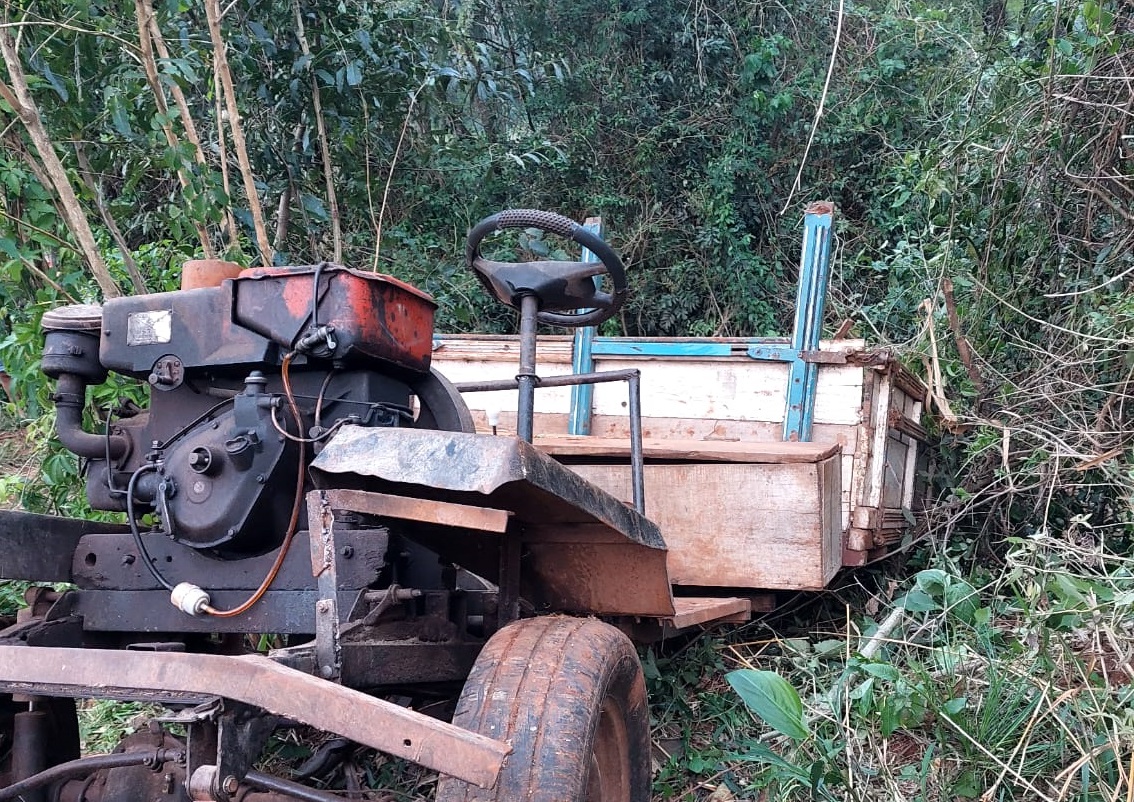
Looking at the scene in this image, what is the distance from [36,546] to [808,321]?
9.62 ft

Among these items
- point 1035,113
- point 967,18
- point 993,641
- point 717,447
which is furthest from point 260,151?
point 967,18

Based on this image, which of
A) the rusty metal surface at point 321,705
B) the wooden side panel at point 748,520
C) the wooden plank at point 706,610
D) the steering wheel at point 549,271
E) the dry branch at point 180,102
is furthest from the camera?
the dry branch at point 180,102

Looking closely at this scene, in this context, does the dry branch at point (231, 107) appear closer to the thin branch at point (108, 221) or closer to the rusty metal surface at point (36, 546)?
the thin branch at point (108, 221)

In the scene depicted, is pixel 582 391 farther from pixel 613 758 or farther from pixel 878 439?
pixel 613 758

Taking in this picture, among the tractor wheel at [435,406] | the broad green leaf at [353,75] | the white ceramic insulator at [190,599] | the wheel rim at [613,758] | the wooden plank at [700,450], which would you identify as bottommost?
the wheel rim at [613,758]

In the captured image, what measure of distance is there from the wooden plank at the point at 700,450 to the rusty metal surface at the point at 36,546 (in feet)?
5.40

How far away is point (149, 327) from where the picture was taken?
2.39 metres

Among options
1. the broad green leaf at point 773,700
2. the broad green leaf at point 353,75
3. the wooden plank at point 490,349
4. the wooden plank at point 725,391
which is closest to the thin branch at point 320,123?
the broad green leaf at point 353,75

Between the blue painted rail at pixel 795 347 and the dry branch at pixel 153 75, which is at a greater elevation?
the dry branch at pixel 153 75

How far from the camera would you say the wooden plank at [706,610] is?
2881mm

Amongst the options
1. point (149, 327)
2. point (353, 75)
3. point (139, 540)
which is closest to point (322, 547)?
point (139, 540)

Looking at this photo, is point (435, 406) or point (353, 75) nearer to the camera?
point (435, 406)

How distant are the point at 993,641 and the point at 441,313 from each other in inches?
210

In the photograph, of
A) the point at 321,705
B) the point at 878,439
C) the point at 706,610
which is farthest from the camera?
the point at 878,439
